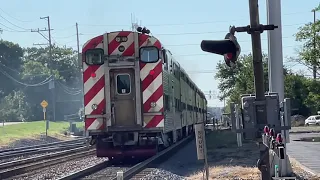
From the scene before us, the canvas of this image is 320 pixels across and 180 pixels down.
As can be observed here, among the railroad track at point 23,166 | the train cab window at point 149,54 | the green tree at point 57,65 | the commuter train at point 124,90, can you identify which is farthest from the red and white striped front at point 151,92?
the green tree at point 57,65

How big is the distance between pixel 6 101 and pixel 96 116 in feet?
252

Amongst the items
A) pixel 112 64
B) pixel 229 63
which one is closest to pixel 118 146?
pixel 112 64

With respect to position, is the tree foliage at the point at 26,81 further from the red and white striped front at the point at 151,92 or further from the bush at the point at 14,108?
A: the red and white striped front at the point at 151,92

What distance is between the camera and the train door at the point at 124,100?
55.6ft

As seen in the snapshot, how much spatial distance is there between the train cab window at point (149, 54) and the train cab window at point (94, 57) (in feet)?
3.92

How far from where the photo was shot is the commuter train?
16906 mm

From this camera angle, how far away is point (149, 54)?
56.3ft

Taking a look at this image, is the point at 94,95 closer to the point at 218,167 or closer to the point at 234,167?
the point at 218,167

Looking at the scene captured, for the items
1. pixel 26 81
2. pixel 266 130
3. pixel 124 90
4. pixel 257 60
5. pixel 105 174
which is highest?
pixel 26 81

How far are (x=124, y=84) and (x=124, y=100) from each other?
463mm

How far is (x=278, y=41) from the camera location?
11539mm

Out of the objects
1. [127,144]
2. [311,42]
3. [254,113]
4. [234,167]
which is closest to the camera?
[254,113]

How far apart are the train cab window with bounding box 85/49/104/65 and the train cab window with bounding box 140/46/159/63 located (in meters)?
1.19

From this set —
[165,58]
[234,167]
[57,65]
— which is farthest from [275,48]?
[57,65]
